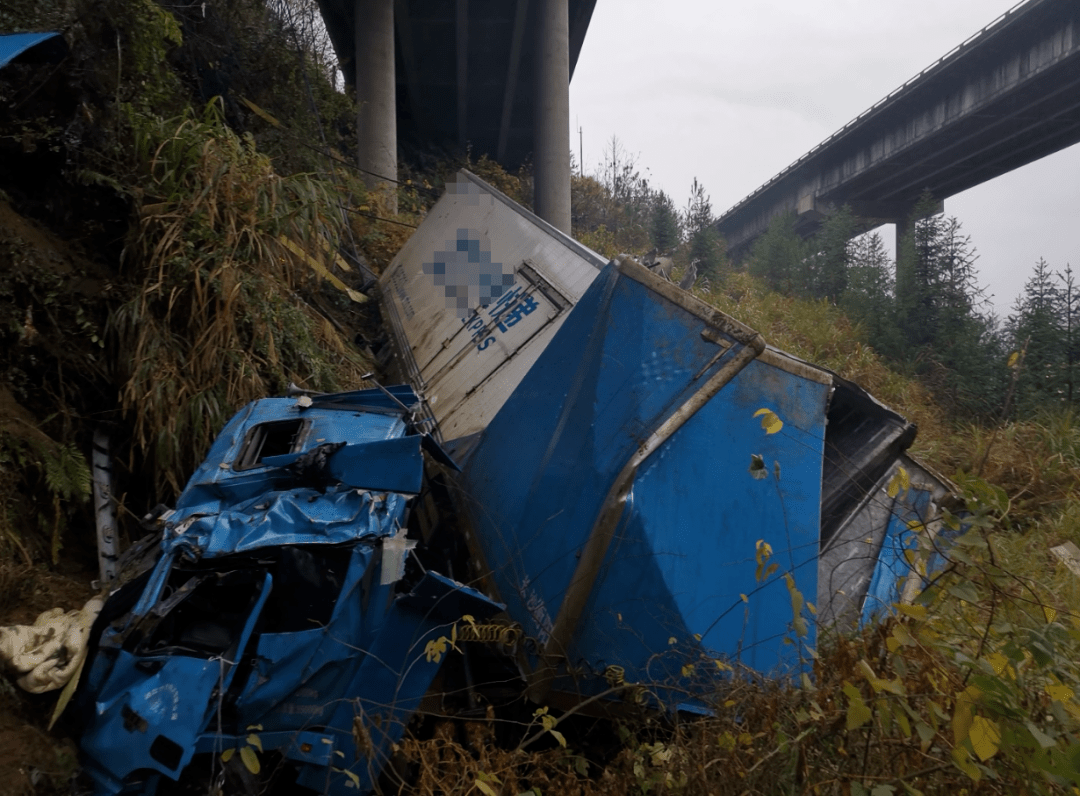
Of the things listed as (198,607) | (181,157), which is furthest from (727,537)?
(181,157)

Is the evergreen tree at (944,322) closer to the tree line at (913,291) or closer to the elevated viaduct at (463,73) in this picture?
the tree line at (913,291)

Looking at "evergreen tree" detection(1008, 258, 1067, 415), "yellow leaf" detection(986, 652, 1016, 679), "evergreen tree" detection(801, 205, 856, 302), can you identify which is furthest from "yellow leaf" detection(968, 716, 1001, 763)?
"evergreen tree" detection(801, 205, 856, 302)

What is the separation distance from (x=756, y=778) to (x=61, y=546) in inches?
144

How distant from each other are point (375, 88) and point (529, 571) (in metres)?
11.7

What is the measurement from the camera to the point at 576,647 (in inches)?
110

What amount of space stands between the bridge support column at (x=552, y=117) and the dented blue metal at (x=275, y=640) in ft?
33.2

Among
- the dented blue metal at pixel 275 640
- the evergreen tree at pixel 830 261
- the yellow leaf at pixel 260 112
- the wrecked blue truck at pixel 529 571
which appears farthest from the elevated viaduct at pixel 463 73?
the dented blue metal at pixel 275 640

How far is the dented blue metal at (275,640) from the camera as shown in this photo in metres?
2.58

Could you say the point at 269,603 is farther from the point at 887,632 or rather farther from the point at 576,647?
the point at 887,632

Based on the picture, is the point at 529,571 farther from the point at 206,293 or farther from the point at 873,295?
the point at 873,295

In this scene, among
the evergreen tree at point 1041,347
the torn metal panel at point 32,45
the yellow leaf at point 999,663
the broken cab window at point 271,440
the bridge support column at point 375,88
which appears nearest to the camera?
the yellow leaf at point 999,663

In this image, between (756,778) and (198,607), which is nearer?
(756,778)

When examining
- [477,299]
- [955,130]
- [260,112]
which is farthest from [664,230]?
[477,299]

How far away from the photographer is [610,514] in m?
2.70
